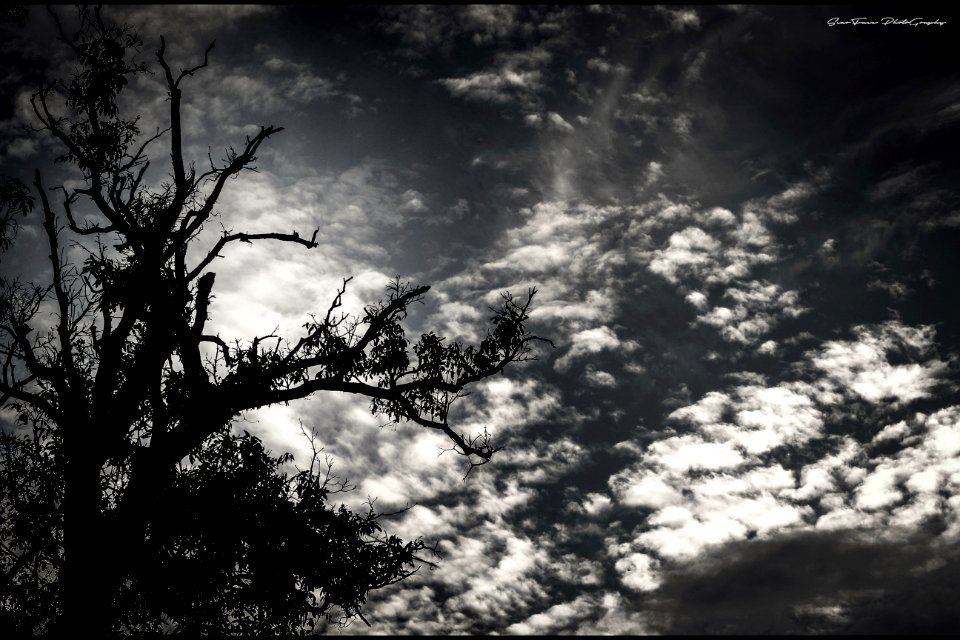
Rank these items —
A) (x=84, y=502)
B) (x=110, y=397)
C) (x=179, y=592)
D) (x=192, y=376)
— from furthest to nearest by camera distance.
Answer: (x=179, y=592), (x=192, y=376), (x=110, y=397), (x=84, y=502)

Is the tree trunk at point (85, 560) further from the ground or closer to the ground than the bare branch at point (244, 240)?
closer to the ground

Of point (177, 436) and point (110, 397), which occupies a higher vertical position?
point (110, 397)

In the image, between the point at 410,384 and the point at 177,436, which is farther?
the point at 410,384

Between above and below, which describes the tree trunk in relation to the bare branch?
below

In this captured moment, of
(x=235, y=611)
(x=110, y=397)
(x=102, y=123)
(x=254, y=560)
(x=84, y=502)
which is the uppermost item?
(x=102, y=123)

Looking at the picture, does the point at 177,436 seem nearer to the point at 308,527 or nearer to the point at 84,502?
the point at 84,502

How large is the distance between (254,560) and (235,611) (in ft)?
5.38

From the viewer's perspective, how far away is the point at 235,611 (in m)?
12.5

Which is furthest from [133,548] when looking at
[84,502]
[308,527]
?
[308,527]

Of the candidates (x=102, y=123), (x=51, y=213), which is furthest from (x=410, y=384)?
(x=102, y=123)

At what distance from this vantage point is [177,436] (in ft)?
33.5

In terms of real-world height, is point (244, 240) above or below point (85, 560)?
above

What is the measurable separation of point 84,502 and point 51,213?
17.2 feet

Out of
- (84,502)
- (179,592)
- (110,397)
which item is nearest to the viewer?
(84,502)
